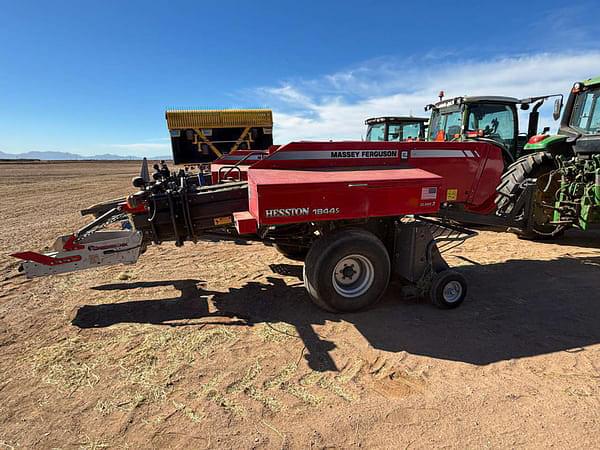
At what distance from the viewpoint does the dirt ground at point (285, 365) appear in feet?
6.77

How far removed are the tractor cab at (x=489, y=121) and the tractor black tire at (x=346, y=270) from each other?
4672 mm

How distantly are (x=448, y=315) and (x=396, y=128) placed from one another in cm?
810

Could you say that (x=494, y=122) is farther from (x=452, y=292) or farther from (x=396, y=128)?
(x=452, y=292)

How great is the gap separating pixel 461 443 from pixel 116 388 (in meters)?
2.22

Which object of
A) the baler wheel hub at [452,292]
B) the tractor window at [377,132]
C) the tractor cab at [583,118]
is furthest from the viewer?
the tractor window at [377,132]

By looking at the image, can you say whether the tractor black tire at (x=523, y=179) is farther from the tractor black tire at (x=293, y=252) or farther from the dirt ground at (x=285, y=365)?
the tractor black tire at (x=293, y=252)

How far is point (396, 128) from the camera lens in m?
10.4

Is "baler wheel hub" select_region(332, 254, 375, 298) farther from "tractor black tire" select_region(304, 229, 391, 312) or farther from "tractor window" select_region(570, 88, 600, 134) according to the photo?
"tractor window" select_region(570, 88, 600, 134)

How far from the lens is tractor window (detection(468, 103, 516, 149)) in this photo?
22.8 ft

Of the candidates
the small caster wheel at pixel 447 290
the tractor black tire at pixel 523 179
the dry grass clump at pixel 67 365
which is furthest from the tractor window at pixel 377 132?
the dry grass clump at pixel 67 365

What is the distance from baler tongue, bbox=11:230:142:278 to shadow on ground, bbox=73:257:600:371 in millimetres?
510

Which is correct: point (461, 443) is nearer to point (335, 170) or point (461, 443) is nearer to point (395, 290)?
point (395, 290)

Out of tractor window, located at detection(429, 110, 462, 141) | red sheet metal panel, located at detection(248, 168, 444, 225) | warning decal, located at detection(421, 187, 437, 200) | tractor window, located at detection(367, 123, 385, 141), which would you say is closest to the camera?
red sheet metal panel, located at detection(248, 168, 444, 225)

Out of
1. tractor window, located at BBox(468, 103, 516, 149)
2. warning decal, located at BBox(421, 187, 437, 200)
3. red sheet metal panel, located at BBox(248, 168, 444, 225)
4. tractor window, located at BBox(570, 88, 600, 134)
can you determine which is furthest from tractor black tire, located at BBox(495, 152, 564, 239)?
red sheet metal panel, located at BBox(248, 168, 444, 225)
